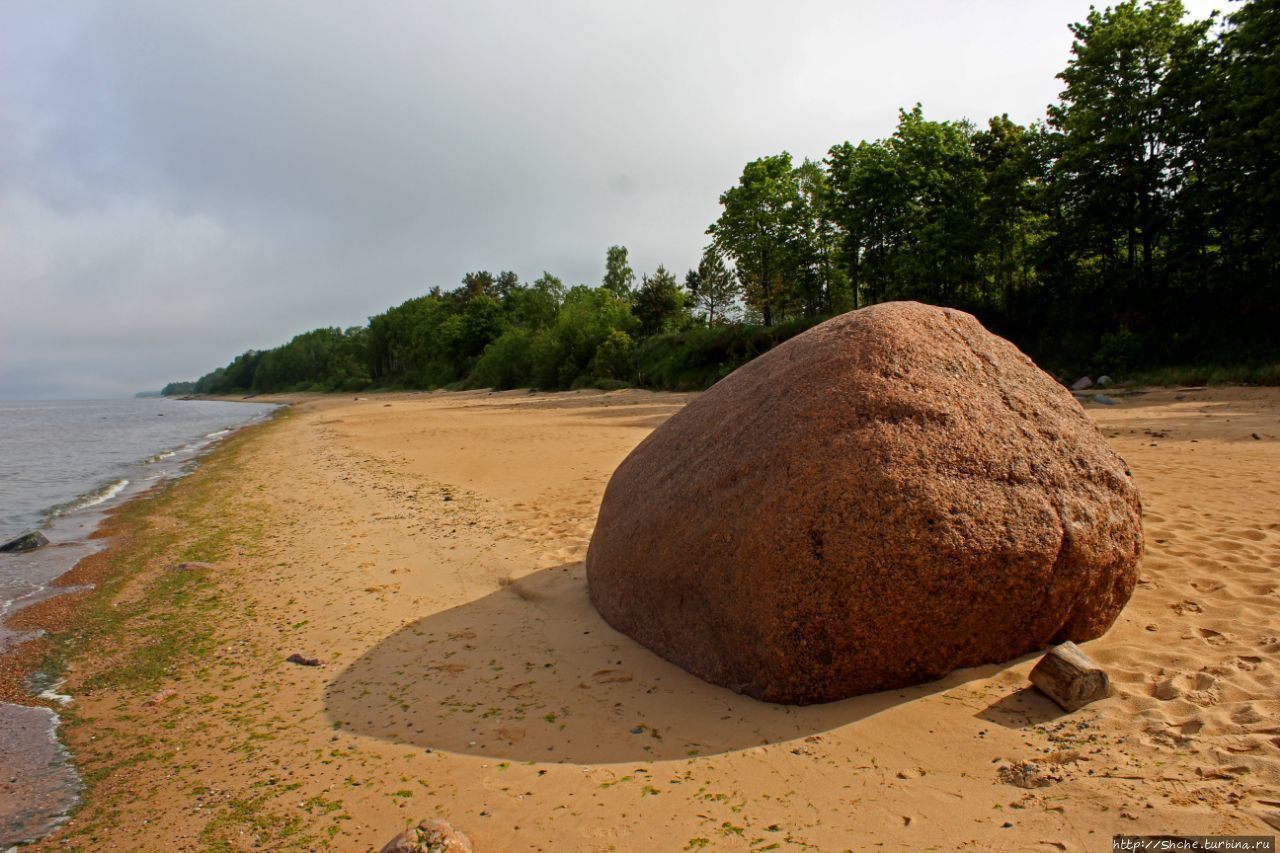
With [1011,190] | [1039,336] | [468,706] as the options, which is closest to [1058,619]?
[468,706]

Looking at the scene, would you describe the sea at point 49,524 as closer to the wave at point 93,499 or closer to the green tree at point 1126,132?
the wave at point 93,499

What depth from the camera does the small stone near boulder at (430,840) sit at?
286 cm

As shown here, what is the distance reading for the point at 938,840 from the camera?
2777 millimetres

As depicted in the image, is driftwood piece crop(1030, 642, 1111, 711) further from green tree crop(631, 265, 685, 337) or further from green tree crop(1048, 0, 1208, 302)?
green tree crop(631, 265, 685, 337)

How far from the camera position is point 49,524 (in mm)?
12188

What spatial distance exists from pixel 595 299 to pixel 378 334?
4721cm

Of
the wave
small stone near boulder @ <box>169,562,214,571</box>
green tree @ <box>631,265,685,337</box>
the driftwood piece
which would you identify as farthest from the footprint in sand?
green tree @ <box>631,265,685,337</box>

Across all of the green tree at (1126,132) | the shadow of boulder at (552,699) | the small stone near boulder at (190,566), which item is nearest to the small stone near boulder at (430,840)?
the shadow of boulder at (552,699)

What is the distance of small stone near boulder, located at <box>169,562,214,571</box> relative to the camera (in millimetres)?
8336

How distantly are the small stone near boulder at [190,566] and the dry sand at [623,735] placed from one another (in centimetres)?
167

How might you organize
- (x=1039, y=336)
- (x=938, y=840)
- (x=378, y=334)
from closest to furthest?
(x=938, y=840) < (x=1039, y=336) < (x=378, y=334)

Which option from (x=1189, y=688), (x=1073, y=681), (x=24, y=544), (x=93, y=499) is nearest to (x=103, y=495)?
(x=93, y=499)

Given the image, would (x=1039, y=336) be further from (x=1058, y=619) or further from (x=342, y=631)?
(x=342, y=631)

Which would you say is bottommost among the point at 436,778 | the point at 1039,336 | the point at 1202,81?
the point at 436,778
